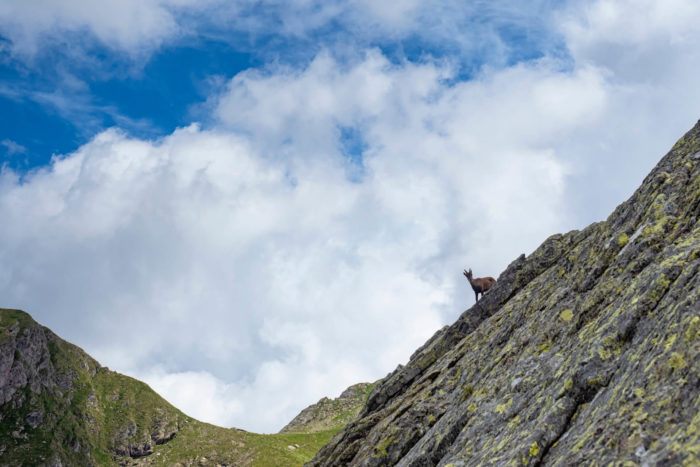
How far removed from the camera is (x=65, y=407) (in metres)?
163

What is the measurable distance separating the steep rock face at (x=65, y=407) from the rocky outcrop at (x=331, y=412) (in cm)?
4524

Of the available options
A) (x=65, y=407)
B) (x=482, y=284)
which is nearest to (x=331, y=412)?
(x=65, y=407)

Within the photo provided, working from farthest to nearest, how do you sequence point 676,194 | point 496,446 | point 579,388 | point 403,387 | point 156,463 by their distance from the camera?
point 156,463 < point 403,387 < point 676,194 < point 496,446 < point 579,388

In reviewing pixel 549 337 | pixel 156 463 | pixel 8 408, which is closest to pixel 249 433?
pixel 156 463

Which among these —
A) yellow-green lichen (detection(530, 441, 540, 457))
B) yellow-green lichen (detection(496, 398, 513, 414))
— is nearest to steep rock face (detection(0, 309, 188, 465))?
yellow-green lichen (detection(496, 398, 513, 414))

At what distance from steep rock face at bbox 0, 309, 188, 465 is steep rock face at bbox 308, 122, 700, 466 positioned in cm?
15173

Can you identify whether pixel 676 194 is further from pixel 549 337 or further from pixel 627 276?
pixel 549 337

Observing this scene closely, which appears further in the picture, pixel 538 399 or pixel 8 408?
pixel 8 408

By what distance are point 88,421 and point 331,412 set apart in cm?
8011

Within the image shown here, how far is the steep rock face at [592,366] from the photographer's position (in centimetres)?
1009

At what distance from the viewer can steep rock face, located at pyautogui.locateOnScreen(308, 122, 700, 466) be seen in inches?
397

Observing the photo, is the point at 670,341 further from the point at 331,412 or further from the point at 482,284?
the point at 331,412

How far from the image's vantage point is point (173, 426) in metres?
165

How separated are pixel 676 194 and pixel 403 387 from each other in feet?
69.5
